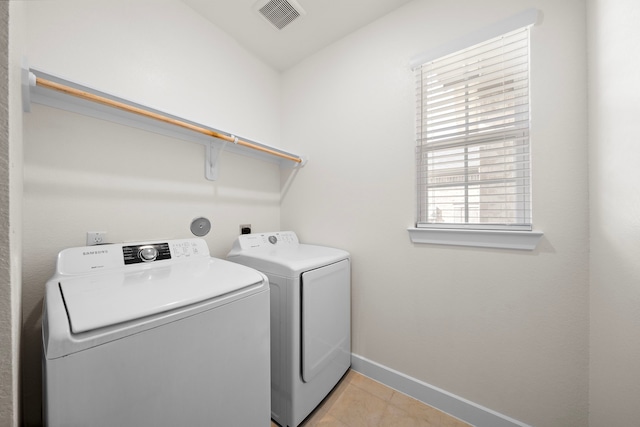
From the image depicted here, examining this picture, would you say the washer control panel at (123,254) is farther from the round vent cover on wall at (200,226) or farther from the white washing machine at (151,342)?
the round vent cover on wall at (200,226)

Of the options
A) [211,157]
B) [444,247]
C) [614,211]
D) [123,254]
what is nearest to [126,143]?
[211,157]

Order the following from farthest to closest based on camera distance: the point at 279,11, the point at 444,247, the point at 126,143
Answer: the point at 279,11 → the point at 444,247 → the point at 126,143

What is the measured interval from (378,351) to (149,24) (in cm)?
258

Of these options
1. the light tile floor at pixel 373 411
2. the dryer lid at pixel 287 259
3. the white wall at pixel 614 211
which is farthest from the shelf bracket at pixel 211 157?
the white wall at pixel 614 211

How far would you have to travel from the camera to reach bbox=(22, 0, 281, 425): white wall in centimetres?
105

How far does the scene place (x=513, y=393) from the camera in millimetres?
1217

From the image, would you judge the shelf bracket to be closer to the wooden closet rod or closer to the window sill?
the wooden closet rod

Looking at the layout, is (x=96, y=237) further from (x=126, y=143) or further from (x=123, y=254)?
(x=126, y=143)

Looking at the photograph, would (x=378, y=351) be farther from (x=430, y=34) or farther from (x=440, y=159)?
(x=430, y=34)

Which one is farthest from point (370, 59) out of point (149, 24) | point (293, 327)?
point (293, 327)

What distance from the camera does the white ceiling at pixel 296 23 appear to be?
1.54 meters

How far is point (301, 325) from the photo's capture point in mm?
1274

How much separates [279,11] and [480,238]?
1.93m

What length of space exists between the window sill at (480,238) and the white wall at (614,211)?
22cm
